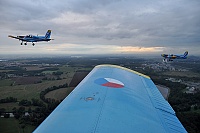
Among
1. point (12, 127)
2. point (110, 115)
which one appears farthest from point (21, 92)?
point (110, 115)

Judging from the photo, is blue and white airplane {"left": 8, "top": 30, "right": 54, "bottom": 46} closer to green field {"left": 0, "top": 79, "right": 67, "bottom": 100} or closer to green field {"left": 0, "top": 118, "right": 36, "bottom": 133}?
green field {"left": 0, "top": 118, "right": 36, "bottom": 133}

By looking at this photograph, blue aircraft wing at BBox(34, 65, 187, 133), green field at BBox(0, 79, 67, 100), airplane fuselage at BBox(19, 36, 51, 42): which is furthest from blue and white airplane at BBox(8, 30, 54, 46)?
green field at BBox(0, 79, 67, 100)

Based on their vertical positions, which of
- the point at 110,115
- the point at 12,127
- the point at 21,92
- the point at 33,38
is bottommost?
the point at 12,127

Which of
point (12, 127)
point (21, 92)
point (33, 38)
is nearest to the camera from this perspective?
point (33, 38)

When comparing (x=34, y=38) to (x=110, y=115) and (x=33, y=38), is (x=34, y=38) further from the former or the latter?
(x=110, y=115)

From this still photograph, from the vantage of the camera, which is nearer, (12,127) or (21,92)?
(12,127)

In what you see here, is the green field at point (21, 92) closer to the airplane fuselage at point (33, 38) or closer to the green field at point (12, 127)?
the green field at point (12, 127)

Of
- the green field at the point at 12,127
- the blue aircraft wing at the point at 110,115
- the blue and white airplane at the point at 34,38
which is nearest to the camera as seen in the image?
the blue aircraft wing at the point at 110,115

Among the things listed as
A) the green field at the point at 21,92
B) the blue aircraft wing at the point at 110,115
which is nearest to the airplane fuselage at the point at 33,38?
Answer: the blue aircraft wing at the point at 110,115
